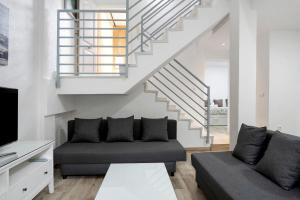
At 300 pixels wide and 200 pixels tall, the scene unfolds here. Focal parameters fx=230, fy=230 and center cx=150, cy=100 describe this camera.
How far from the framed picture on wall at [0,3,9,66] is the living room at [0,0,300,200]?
20 millimetres

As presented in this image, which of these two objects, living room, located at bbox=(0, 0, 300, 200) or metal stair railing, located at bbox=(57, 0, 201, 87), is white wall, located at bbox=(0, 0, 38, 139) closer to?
living room, located at bbox=(0, 0, 300, 200)

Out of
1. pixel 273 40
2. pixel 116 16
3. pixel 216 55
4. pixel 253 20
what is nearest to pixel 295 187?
pixel 253 20

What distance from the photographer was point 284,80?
5.19 metres

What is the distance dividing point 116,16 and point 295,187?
22.4 feet

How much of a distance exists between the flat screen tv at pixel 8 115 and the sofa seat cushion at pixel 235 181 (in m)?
2.07

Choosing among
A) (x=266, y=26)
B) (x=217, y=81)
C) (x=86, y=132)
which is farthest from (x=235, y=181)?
(x=217, y=81)

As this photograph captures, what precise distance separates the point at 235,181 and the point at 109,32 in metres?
6.84

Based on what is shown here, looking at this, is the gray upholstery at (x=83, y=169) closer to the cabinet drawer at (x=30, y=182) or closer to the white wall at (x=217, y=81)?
the cabinet drawer at (x=30, y=182)

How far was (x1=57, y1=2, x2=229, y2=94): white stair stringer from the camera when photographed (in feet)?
12.4

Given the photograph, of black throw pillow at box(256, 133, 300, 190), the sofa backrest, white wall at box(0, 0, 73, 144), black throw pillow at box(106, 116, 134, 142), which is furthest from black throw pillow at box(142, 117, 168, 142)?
black throw pillow at box(256, 133, 300, 190)

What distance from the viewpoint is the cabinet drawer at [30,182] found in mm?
2053

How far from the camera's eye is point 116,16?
7.38 meters

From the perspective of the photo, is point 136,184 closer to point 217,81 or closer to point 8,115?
point 8,115

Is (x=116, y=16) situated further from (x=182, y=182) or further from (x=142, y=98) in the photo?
(x=182, y=182)
